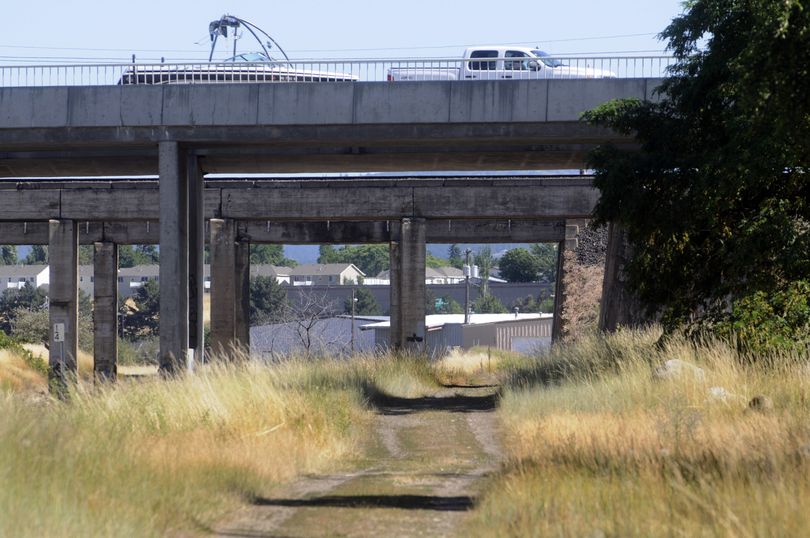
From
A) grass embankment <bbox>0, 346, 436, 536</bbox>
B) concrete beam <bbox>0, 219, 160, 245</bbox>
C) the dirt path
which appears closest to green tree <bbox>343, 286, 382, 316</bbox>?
concrete beam <bbox>0, 219, 160, 245</bbox>

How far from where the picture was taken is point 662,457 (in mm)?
9156

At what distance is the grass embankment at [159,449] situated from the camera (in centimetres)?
741

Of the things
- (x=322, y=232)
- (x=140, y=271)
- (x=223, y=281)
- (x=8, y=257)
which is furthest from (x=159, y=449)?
(x=8, y=257)

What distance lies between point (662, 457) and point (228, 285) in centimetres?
3199

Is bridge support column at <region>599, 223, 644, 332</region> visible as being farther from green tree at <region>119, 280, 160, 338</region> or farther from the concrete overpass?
green tree at <region>119, 280, 160, 338</region>

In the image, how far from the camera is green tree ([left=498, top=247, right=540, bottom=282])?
162 meters

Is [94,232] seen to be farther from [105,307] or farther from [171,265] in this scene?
[171,265]

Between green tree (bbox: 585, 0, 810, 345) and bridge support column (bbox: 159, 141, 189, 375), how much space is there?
34.8 ft

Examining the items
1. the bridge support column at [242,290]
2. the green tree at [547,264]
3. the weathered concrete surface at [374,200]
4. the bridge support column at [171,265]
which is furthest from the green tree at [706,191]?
the green tree at [547,264]

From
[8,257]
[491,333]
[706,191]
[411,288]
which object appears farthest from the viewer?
[8,257]

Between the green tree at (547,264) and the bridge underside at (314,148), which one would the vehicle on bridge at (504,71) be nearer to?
the bridge underside at (314,148)

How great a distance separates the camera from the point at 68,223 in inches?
1610

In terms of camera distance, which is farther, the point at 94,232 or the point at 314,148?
the point at 94,232

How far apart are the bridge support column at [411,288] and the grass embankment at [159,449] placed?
21820mm
